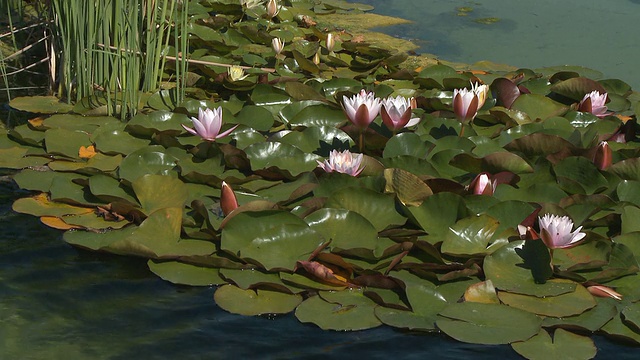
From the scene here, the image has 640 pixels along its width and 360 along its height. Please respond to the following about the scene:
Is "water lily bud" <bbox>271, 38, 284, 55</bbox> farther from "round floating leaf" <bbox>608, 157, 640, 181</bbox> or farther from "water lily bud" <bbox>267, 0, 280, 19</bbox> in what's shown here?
"round floating leaf" <bbox>608, 157, 640, 181</bbox>

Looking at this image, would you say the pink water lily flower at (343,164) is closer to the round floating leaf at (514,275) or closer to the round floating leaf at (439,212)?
the round floating leaf at (439,212)

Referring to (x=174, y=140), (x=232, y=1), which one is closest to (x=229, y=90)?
(x=174, y=140)

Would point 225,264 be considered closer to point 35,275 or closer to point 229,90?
point 35,275

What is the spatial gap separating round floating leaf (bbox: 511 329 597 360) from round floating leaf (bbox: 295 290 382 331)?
488 millimetres

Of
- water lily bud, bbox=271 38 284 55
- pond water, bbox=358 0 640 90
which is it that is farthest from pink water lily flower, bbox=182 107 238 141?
pond water, bbox=358 0 640 90

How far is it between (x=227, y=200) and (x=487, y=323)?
107 centimetres

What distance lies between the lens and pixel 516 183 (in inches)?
131

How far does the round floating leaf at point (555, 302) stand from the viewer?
2.65 meters

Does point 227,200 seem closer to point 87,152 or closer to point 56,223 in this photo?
point 56,223

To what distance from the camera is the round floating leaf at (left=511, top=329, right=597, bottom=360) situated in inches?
97.7

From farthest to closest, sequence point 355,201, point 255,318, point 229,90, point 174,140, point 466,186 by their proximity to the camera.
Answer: point 229,90 → point 174,140 → point 466,186 → point 355,201 → point 255,318

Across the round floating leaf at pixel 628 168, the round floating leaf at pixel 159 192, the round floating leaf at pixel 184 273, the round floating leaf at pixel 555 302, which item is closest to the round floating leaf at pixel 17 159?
the round floating leaf at pixel 159 192

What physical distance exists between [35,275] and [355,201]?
1.25m

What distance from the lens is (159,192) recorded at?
3.26 metres
